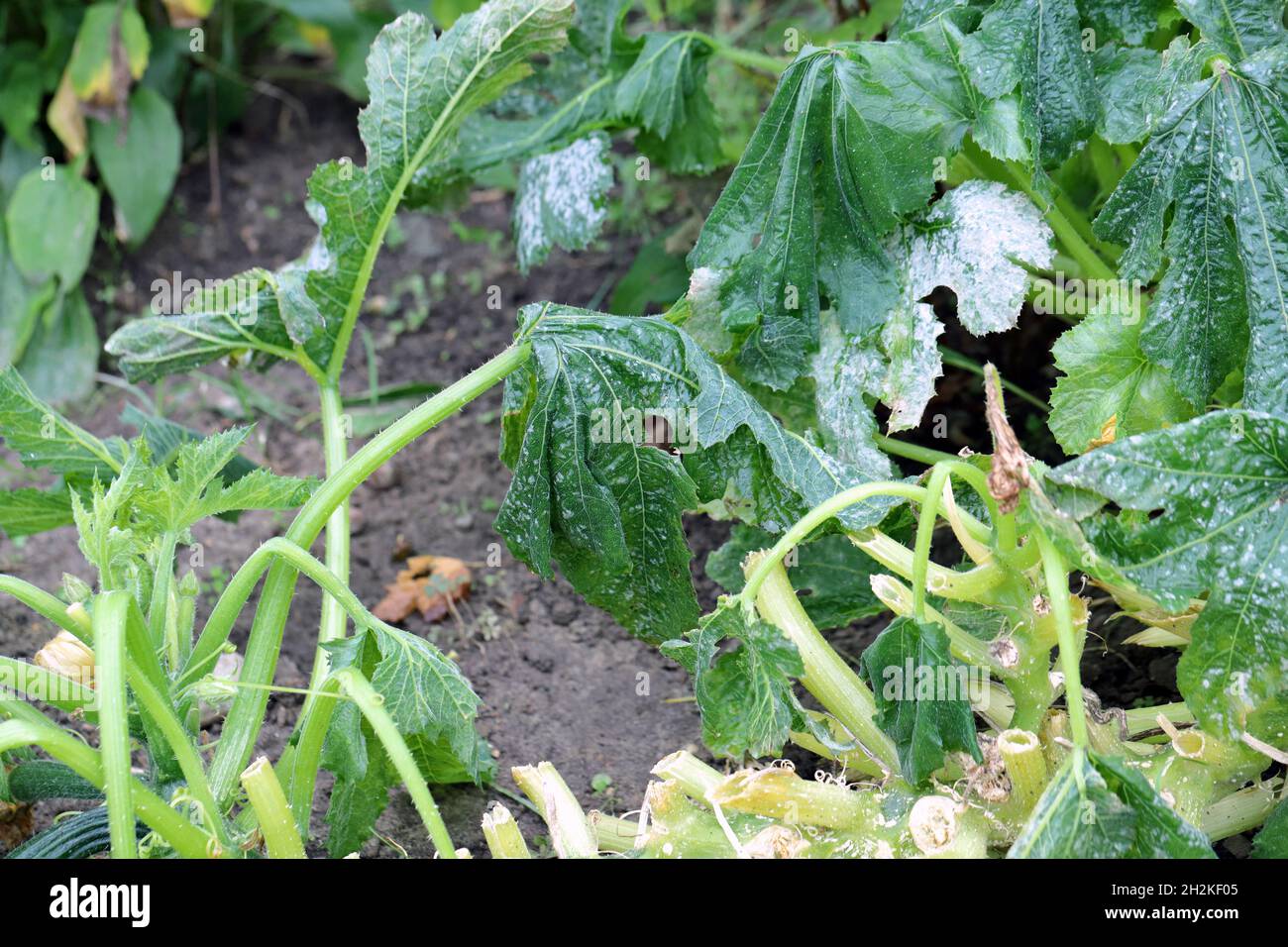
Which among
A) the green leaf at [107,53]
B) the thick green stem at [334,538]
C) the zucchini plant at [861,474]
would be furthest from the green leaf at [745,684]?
the green leaf at [107,53]

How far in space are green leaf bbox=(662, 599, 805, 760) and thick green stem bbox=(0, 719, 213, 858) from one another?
651 mm

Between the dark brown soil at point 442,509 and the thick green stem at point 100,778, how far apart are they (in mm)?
465

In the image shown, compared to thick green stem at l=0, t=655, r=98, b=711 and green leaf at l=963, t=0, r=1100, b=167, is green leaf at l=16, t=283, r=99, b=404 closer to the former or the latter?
thick green stem at l=0, t=655, r=98, b=711

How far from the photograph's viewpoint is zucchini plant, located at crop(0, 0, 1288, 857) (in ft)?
4.83

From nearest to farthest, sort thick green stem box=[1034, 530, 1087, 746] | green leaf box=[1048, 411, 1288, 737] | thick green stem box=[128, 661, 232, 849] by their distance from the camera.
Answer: thick green stem box=[1034, 530, 1087, 746]
green leaf box=[1048, 411, 1288, 737]
thick green stem box=[128, 661, 232, 849]

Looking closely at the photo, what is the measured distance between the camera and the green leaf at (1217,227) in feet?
5.78

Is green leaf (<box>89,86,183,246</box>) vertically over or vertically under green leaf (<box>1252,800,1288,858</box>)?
over

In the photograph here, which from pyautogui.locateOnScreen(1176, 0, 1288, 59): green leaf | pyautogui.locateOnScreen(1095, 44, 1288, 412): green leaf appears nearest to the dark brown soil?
pyautogui.locateOnScreen(1095, 44, 1288, 412): green leaf

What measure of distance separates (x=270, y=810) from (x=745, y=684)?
618mm

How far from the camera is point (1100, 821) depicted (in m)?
1.35

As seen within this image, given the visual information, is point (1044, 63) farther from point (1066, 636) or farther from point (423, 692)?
point (423, 692)
